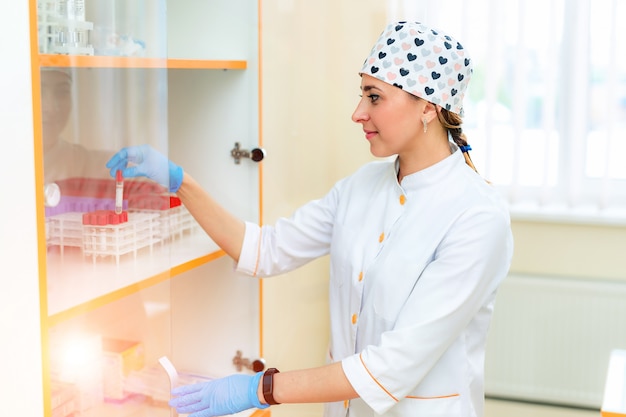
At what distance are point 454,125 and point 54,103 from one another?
0.83 meters

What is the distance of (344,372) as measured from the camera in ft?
4.63

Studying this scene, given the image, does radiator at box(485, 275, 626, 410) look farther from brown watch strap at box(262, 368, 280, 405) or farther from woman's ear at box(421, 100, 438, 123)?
brown watch strap at box(262, 368, 280, 405)

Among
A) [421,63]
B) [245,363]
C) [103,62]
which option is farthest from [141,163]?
[245,363]

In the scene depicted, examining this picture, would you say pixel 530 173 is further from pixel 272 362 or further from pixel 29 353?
pixel 29 353

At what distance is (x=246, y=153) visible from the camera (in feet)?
5.64

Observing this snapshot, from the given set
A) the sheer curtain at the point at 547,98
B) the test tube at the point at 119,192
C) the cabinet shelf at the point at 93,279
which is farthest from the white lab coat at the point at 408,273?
the sheer curtain at the point at 547,98

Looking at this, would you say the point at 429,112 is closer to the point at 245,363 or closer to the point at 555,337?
the point at 245,363

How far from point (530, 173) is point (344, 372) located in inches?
49.3

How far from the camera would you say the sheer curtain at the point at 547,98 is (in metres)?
2.29

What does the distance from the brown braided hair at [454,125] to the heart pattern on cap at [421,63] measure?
0.08 ft

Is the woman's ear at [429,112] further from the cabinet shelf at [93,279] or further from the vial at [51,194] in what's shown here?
the vial at [51,194]

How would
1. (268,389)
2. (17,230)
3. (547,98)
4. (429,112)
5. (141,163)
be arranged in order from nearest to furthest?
1. (17,230)
2. (141,163)
3. (268,389)
4. (429,112)
5. (547,98)

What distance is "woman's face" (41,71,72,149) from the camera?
0.98 metres

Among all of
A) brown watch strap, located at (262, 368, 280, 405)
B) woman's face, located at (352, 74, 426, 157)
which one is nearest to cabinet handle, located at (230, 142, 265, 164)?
woman's face, located at (352, 74, 426, 157)
